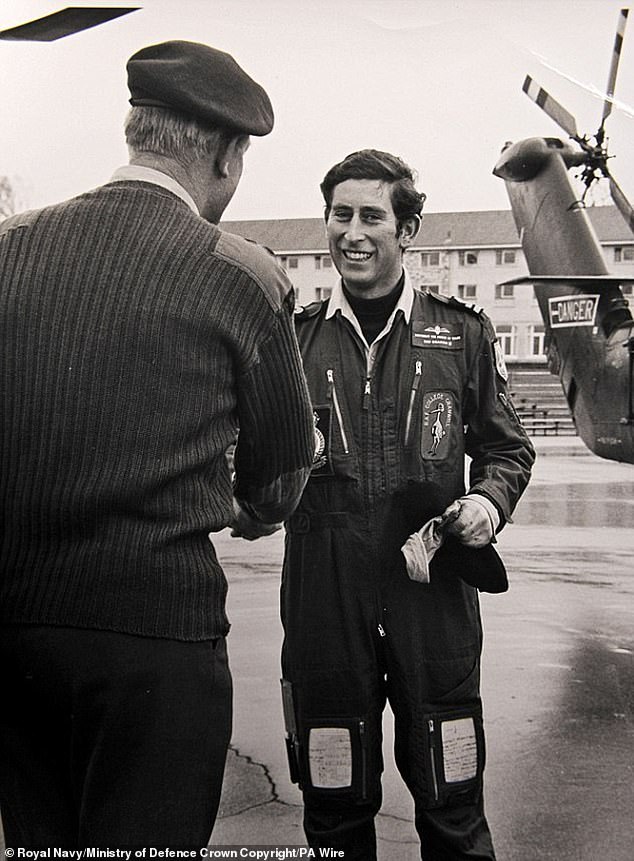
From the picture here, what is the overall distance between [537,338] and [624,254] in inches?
18.2

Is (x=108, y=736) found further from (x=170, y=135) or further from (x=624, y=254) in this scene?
(x=624, y=254)

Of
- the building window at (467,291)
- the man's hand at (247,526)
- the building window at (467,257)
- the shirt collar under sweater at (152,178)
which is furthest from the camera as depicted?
the building window at (467,291)

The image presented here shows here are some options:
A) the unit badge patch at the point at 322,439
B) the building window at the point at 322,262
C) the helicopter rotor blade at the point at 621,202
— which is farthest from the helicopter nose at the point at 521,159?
the unit badge patch at the point at 322,439

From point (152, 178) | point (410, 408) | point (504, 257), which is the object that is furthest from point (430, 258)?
point (152, 178)

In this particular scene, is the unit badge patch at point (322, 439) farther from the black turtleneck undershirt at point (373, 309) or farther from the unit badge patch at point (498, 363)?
the unit badge patch at point (498, 363)

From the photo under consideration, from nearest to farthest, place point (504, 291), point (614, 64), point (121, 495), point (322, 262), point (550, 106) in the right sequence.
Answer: point (121, 495) < point (322, 262) < point (614, 64) < point (550, 106) < point (504, 291)

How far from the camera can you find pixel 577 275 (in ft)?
13.5

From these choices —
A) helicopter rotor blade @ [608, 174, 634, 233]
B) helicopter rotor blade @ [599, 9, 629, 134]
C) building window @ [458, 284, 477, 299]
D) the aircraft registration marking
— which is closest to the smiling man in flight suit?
helicopter rotor blade @ [599, 9, 629, 134]

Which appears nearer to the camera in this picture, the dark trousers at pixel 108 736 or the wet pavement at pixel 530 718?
the dark trousers at pixel 108 736

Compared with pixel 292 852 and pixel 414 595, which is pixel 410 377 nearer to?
pixel 414 595

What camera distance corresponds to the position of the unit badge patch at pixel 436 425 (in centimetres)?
212

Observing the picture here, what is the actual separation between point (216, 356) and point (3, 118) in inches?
66.4

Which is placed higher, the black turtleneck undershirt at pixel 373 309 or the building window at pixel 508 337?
the building window at pixel 508 337

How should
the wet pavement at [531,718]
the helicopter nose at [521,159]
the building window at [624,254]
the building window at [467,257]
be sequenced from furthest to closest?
1. the building window at [624,254]
2. the helicopter nose at [521,159]
3. the building window at [467,257]
4. the wet pavement at [531,718]
